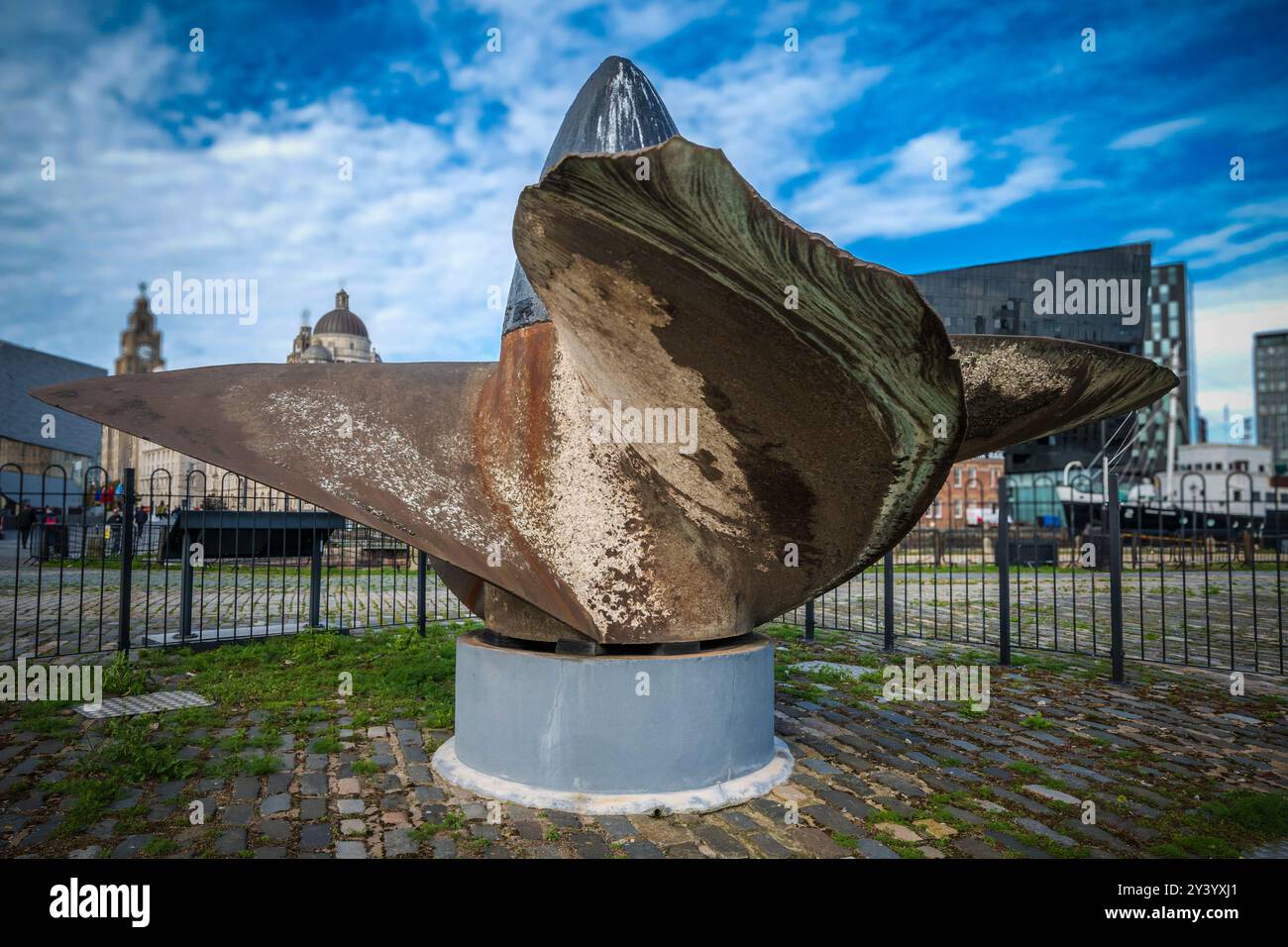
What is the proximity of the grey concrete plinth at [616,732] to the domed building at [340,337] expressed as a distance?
60.9 m

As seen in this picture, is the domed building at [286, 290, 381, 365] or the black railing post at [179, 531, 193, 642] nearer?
the black railing post at [179, 531, 193, 642]

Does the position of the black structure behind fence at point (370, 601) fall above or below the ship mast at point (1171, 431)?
below

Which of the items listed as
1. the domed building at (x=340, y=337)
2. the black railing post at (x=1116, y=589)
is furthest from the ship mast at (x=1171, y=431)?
the domed building at (x=340, y=337)

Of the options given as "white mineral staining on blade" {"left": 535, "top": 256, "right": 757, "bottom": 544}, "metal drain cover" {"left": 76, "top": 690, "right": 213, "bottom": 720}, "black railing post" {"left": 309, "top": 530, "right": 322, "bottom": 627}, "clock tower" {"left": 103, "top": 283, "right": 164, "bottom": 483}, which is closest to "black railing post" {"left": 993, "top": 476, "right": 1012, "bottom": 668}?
"white mineral staining on blade" {"left": 535, "top": 256, "right": 757, "bottom": 544}

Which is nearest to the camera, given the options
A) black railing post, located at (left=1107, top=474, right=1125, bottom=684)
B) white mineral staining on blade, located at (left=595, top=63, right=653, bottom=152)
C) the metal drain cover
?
white mineral staining on blade, located at (left=595, top=63, right=653, bottom=152)

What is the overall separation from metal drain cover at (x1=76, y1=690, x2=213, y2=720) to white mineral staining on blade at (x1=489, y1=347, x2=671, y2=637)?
11.9ft

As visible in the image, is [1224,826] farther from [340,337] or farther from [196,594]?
[340,337]

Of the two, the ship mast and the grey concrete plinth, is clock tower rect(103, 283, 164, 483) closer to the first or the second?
the ship mast

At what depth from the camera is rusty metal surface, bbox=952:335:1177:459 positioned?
3.61m

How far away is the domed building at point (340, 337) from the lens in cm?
6322

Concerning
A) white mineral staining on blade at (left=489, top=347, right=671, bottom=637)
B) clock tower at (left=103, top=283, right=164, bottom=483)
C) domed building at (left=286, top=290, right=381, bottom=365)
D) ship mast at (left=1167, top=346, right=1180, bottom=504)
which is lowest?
white mineral staining on blade at (left=489, top=347, right=671, bottom=637)

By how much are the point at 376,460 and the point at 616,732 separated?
5.97ft

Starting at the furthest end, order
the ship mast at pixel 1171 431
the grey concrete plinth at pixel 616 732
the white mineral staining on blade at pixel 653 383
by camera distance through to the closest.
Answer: the ship mast at pixel 1171 431
the grey concrete plinth at pixel 616 732
the white mineral staining on blade at pixel 653 383

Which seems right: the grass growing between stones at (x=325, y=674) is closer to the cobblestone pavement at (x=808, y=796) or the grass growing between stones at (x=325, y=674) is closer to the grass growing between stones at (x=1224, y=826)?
the cobblestone pavement at (x=808, y=796)
